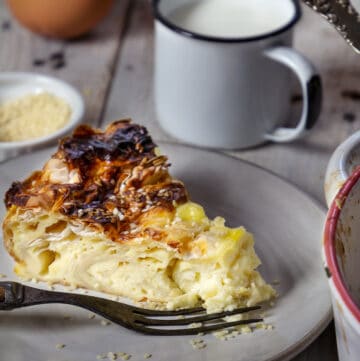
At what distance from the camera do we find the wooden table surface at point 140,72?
1.81m

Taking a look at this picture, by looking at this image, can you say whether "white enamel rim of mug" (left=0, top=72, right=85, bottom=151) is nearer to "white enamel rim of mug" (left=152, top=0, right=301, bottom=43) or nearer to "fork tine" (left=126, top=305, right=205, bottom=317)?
"white enamel rim of mug" (left=152, top=0, right=301, bottom=43)

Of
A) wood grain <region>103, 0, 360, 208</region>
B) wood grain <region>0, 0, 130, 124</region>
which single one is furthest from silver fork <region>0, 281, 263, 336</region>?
wood grain <region>0, 0, 130, 124</region>

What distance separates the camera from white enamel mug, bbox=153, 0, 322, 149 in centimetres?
168

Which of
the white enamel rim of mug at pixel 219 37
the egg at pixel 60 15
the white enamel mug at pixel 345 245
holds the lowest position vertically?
the egg at pixel 60 15

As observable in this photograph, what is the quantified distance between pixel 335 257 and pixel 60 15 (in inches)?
49.6

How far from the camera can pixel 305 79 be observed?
169cm

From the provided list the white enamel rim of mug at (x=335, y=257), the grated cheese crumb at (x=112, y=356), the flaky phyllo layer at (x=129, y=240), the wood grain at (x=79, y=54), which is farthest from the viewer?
the wood grain at (x=79, y=54)

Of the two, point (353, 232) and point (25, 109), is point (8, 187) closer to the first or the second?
point (25, 109)

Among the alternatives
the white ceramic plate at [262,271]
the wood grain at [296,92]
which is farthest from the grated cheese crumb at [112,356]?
the wood grain at [296,92]

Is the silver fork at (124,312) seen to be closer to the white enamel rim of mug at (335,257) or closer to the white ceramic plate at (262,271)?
the white ceramic plate at (262,271)

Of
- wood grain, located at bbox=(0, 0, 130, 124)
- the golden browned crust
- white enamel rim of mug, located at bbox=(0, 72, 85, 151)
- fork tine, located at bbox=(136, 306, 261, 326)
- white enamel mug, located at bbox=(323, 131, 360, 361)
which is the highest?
white enamel mug, located at bbox=(323, 131, 360, 361)

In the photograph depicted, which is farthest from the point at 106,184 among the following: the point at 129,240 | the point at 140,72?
the point at 140,72

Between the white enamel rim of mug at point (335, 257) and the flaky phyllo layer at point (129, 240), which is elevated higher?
the white enamel rim of mug at point (335, 257)

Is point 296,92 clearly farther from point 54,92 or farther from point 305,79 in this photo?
point 54,92
